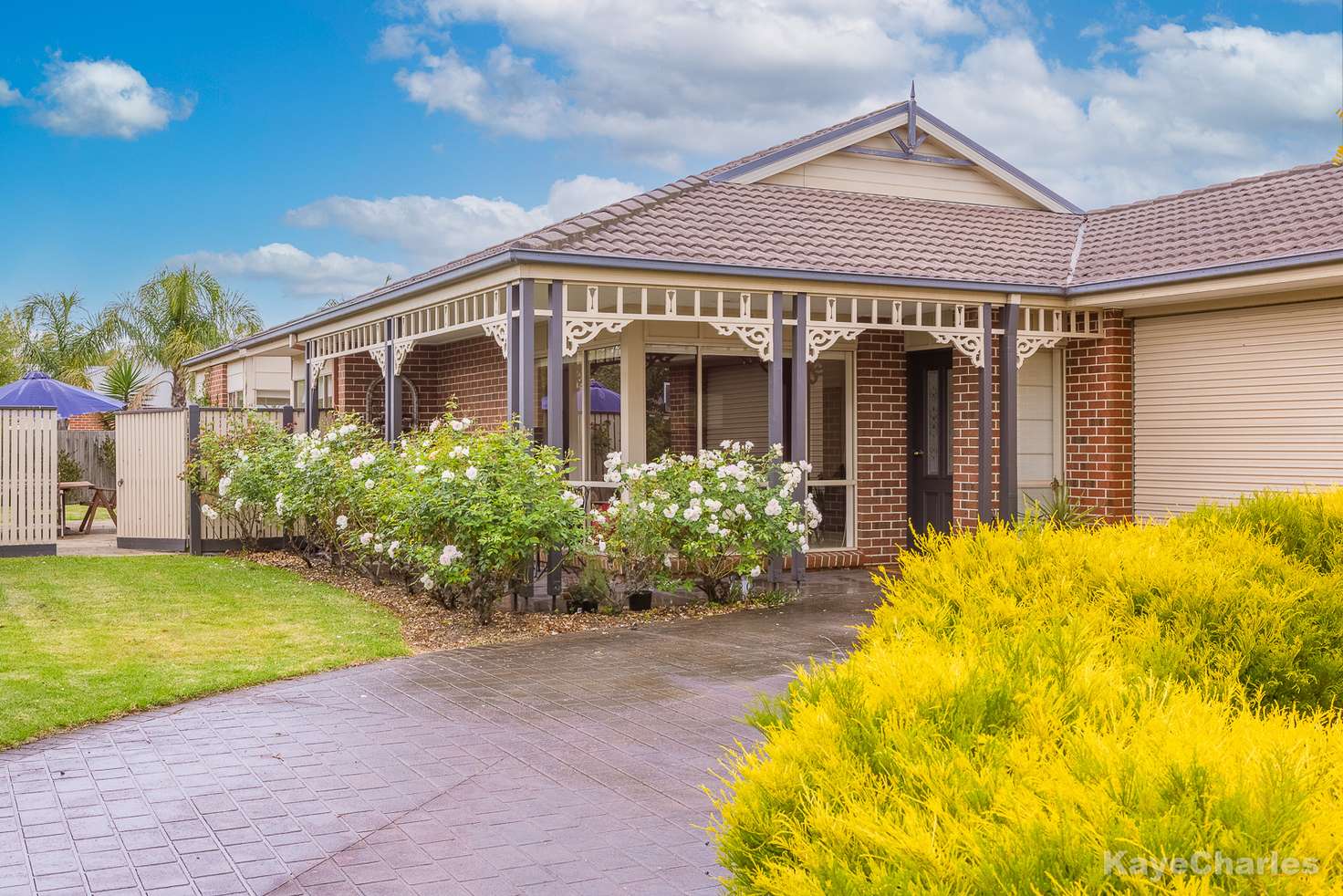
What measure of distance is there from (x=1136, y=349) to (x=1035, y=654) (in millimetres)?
11349

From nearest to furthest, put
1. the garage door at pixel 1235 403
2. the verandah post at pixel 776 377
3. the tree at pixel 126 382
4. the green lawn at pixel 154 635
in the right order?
1. the green lawn at pixel 154 635
2. the verandah post at pixel 776 377
3. the garage door at pixel 1235 403
4. the tree at pixel 126 382

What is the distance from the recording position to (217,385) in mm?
24312

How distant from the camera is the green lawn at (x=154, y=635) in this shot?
7.26 metres

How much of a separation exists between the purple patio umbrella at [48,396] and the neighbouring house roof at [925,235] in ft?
27.3

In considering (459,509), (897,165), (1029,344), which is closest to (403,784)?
(459,509)

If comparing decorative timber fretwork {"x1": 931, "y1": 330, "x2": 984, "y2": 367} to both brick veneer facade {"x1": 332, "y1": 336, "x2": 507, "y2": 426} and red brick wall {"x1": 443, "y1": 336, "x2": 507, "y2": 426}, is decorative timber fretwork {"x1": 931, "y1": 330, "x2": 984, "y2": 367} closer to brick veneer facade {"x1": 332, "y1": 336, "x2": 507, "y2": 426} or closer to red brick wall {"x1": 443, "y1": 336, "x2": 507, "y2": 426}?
red brick wall {"x1": 443, "y1": 336, "x2": 507, "y2": 426}

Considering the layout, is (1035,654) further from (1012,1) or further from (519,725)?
(1012,1)

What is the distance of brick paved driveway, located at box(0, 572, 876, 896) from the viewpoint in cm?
440

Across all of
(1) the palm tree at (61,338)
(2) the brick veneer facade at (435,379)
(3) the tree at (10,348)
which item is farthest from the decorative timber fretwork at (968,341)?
(3) the tree at (10,348)

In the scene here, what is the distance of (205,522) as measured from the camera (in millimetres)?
15844

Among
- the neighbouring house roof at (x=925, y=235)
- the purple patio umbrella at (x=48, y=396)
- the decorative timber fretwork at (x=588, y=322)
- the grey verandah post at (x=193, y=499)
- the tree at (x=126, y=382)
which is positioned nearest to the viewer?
the decorative timber fretwork at (x=588, y=322)

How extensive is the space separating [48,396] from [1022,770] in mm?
22263

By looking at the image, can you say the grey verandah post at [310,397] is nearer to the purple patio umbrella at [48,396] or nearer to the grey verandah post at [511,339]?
the purple patio umbrella at [48,396]

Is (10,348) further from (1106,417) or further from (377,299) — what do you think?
(1106,417)
